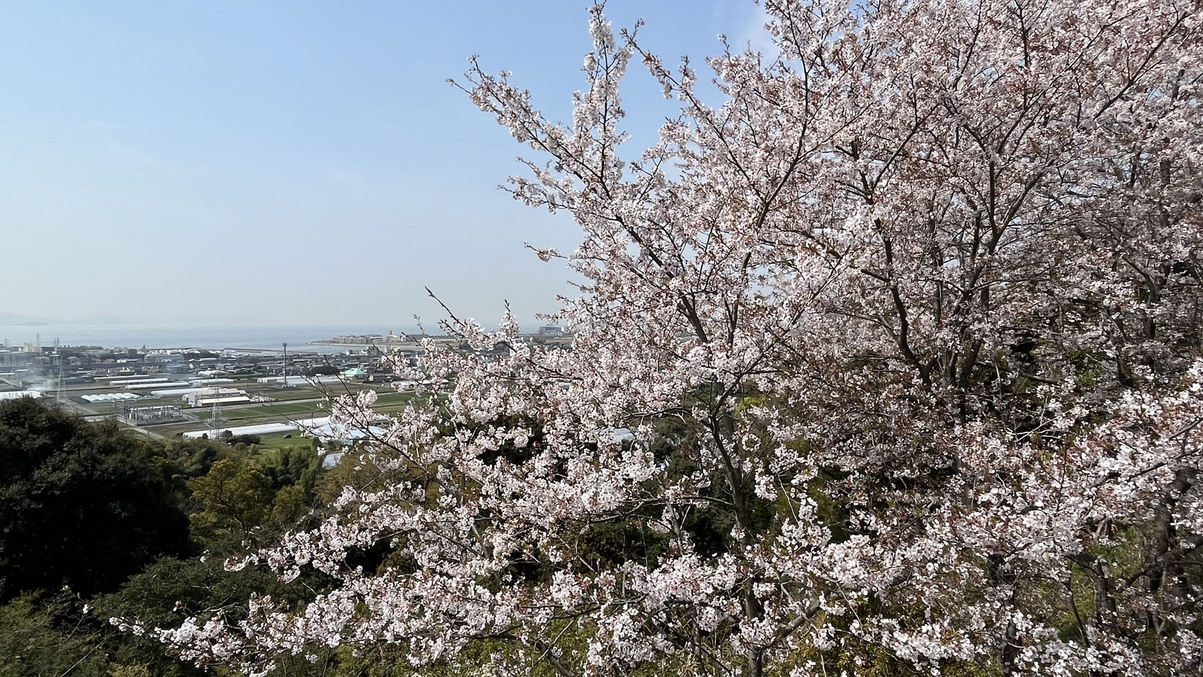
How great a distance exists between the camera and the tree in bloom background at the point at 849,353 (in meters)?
2.65

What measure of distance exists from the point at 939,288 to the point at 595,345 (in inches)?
94.4

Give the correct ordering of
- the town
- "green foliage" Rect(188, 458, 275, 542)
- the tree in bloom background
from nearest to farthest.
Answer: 1. the tree in bloom background
2. "green foliage" Rect(188, 458, 275, 542)
3. the town

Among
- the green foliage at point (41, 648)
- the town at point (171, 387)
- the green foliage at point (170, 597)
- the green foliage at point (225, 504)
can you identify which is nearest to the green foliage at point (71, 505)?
the green foliage at point (225, 504)

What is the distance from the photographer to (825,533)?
9.27 ft

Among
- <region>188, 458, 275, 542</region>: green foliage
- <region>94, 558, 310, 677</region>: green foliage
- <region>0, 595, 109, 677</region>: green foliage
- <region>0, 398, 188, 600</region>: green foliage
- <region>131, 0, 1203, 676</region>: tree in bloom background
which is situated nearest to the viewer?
<region>131, 0, 1203, 676</region>: tree in bloom background

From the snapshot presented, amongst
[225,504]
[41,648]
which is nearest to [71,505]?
[225,504]

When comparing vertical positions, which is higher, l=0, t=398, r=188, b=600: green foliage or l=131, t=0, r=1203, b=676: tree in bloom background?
l=131, t=0, r=1203, b=676: tree in bloom background

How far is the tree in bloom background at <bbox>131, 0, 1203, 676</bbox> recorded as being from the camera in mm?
2654

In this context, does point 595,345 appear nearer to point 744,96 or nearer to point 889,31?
point 744,96

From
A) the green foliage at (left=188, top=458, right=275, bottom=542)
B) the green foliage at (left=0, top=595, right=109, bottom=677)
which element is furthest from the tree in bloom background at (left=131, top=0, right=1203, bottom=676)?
the green foliage at (left=188, top=458, right=275, bottom=542)

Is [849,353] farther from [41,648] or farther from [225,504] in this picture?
[225,504]

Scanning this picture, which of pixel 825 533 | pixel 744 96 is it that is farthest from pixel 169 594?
pixel 744 96

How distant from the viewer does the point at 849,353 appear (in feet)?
14.0

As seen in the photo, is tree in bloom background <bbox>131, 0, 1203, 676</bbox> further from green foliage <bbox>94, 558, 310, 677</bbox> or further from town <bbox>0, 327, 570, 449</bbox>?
town <bbox>0, 327, 570, 449</bbox>
